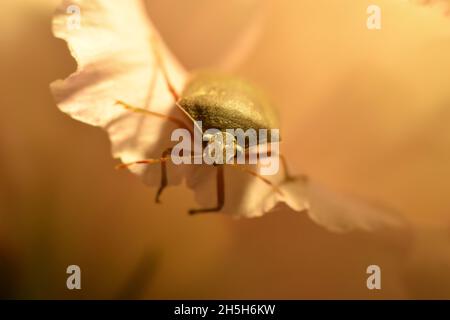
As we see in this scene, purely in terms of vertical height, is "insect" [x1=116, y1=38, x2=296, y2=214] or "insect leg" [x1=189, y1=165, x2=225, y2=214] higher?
"insect" [x1=116, y1=38, x2=296, y2=214]

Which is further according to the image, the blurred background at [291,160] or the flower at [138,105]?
the blurred background at [291,160]

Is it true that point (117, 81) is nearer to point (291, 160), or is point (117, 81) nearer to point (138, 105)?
point (138, 105)

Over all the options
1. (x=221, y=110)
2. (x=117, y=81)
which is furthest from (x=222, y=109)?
(x=117, y=81)

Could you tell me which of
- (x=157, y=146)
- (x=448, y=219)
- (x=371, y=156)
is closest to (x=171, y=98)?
(x=157, y=146)

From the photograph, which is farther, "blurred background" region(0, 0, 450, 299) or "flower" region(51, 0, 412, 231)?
"blurred background" region(0, 0, 450, 299)

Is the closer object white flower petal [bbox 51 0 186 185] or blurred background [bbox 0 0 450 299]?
white flower petal [bbox 51 0 186 185]
